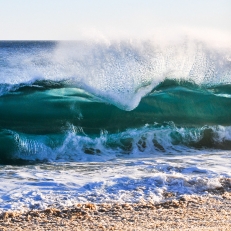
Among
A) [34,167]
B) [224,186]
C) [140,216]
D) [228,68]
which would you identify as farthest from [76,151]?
[228,68]

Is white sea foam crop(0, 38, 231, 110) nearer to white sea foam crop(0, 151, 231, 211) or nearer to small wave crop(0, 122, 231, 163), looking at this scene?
small wave crop(0, 122, 231, 163)

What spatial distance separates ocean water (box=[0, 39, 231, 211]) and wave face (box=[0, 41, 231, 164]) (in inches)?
0.7

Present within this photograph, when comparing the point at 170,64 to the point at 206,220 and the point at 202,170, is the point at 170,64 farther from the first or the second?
the point at 206,220

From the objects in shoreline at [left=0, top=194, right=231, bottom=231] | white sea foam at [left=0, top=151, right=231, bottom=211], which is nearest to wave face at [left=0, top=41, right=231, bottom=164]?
white sea foam at [left=0, top=151, right=231, bottom=211]

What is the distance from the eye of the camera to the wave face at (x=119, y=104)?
26.1 ft

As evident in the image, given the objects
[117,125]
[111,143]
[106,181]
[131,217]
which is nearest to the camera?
[131,217]

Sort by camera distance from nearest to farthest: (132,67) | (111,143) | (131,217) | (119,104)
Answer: (131,217)
(111,143)
(119,104)
(132,67)

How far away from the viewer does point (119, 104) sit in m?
9.23

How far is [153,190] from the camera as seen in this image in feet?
17.7

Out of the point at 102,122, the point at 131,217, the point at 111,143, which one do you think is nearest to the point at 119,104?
the point at 102,122

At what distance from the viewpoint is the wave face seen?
7.96 m

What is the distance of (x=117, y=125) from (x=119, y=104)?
0.56 metres

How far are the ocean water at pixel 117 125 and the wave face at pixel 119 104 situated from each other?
0.02 metres

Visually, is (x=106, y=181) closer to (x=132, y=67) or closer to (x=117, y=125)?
(x=117, y=125)
